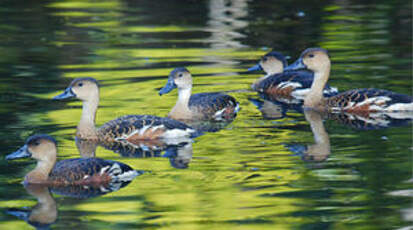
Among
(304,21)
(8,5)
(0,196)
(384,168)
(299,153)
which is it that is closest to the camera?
(0,196)

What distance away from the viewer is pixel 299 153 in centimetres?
1191

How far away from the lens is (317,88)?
15695mm

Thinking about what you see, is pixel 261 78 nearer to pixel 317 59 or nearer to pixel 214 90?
pixel 214 90

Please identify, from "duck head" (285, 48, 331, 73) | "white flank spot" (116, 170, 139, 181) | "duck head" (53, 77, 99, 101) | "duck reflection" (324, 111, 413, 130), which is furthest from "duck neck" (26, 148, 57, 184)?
"duck head" (285, 48, 331, 73)

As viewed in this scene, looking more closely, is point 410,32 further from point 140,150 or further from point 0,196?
point 0,196

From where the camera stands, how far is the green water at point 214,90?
953 cm

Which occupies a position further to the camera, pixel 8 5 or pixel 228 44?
pixel 8 5

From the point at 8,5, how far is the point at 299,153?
707 inches

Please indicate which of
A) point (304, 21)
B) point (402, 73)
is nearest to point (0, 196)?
point (402, 73)

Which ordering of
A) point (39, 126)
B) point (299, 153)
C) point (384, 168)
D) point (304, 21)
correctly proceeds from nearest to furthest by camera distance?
point (384, 168)
point (299, 153)
point (39, 126)
point (304, 21)

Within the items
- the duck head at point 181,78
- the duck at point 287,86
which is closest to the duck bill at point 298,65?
the duck at point 287,86

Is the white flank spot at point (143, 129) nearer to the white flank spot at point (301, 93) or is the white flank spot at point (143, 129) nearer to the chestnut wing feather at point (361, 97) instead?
the chestnut wing feather at point (361, 97)

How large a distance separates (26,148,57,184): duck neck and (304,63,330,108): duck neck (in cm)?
591

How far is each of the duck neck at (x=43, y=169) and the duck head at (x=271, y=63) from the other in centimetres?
782
